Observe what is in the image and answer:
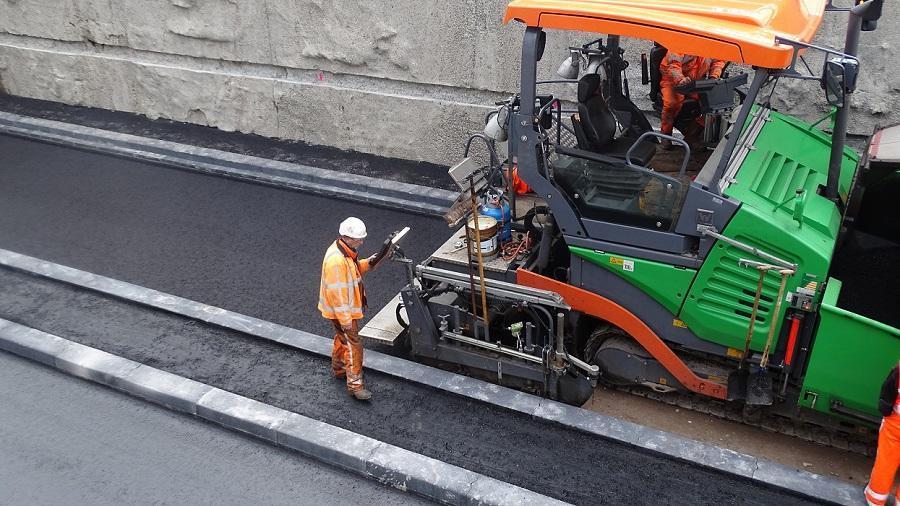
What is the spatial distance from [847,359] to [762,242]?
86 centimetres

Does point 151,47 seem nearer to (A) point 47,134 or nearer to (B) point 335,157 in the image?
(A) point 47,134

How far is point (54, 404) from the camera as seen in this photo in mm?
6102

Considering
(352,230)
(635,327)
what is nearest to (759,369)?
(635,327)

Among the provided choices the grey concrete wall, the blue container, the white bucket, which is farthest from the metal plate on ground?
the grey concrete wall

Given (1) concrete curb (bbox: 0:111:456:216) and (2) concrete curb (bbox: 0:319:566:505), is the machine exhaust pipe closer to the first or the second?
(2) concrete curb (bbox: 0:319:566:505)

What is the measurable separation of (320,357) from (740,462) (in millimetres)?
3296

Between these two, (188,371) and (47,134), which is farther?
(47,134)

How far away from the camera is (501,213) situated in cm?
607

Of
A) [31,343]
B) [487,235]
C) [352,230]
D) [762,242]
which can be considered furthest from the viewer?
[31,343]

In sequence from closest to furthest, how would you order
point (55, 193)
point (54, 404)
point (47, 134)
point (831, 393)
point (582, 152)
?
1. point (831, 393)
2. point (582, 152)
3. point (54, 404)
4. point (55, 193)
5. point (47, 134)

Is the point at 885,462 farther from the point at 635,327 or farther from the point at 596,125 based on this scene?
the point at 596,125

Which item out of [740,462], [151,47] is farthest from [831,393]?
[151,47]

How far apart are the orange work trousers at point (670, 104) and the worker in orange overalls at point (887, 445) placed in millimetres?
2673

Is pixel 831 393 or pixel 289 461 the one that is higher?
pixel 831 393
